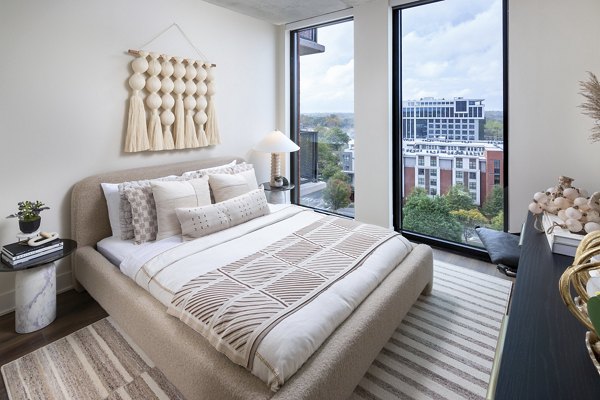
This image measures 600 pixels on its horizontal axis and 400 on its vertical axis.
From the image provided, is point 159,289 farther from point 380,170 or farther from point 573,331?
point 380,170

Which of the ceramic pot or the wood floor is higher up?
the ceramic pot

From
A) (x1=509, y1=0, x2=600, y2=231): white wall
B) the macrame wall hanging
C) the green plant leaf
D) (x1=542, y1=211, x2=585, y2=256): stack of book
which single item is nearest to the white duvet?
(x1=542, y1=211, x2=585, y2=256): stack of book

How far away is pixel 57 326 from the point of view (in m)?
2.20

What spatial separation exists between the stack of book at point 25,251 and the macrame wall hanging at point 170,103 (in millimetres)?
997

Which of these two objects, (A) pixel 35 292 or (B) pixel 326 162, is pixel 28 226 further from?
(B) pixel 326 162

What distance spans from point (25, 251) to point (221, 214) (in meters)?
1.26

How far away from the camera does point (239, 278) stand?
5.82 ft

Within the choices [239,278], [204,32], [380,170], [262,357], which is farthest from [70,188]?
[380,170]

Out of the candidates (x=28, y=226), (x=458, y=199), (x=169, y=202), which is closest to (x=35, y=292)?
(x=28, y=226)

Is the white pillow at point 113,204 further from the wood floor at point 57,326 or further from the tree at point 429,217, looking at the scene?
the tree at point 429,217

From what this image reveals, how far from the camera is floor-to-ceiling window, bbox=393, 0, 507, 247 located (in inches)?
115

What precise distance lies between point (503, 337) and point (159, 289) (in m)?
1.66

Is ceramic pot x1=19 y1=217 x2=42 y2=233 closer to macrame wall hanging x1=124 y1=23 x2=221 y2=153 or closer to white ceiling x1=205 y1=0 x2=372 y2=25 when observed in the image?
macrame wall hanging x1=124 y1=23 x2=221 y2=153

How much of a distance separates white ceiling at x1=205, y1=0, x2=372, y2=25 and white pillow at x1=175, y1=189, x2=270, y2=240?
6.65 ft
